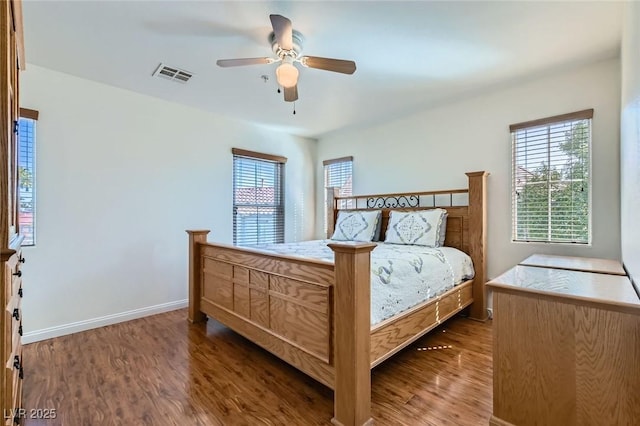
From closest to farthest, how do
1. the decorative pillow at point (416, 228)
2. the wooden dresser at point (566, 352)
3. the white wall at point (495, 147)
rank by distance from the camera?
the wooden dresser at point (566, 352)
the white wall at point (495, 147)
the decorative pillow at point (416, 228)

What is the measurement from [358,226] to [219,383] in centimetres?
243

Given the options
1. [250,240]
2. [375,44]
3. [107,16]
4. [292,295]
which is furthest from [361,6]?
[250,240]

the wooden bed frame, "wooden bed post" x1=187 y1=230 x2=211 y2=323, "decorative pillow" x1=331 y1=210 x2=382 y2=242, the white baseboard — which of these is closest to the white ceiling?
the wooden bed frame

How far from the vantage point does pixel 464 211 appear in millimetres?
3268

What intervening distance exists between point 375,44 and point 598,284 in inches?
83.8

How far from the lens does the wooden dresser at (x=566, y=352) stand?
1.20 m

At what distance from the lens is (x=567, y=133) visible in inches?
109

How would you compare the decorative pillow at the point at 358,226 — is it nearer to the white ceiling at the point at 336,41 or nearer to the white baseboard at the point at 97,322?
the white ceiling at the point at 336,41

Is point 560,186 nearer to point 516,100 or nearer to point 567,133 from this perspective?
point 567,133

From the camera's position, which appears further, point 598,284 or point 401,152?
point 401,152

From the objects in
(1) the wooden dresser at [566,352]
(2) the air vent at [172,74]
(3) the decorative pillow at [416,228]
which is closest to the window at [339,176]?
(3) the decorative pillow at [416,228]

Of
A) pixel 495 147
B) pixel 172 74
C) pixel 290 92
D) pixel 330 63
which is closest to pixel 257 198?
pixel 172 74

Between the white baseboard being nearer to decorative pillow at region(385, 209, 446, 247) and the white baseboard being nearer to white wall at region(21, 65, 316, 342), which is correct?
white wall at region(21, 65, 316, 342)

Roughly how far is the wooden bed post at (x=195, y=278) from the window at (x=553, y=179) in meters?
3.35
